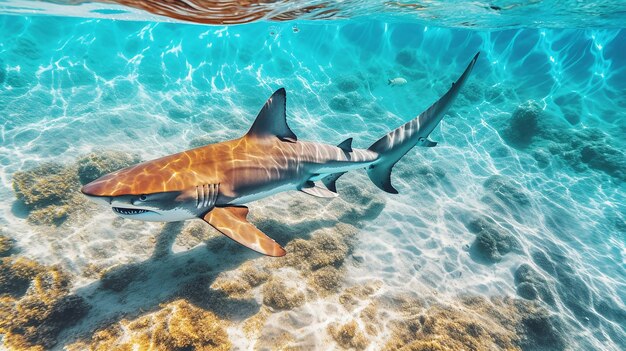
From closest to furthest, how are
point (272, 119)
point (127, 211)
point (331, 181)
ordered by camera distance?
point (127, 211) → point (272, 119) → point (331, 181)

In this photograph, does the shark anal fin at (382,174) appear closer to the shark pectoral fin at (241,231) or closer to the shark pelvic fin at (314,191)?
the shark pelvic fin at (314,191)

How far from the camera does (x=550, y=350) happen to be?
509cm

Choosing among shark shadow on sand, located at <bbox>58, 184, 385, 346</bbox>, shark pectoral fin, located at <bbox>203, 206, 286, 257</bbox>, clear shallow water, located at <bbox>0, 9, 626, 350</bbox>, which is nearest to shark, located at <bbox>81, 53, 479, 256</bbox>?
shark pectoral fin, located at <bbox>203, 206, 286, 257</bbox>

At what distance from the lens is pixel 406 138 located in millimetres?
6027

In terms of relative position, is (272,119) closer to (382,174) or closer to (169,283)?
(382,174)

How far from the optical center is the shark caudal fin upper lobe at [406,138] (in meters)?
5.71

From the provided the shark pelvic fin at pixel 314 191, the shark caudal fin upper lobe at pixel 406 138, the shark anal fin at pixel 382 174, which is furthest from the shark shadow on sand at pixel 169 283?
the shark caudal fin upper lobe at pixel 406 138

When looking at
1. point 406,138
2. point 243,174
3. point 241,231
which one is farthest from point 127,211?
point 406,138

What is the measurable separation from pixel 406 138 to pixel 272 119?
2.90 meters

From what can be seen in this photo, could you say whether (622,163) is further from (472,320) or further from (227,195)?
(227,195)

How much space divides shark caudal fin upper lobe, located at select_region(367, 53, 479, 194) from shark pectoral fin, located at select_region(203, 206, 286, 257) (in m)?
3.37

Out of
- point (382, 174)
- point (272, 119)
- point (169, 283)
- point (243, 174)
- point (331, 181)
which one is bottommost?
point (169, 283)

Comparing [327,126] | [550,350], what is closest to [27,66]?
[327,126]

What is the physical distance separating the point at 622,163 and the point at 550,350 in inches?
551
